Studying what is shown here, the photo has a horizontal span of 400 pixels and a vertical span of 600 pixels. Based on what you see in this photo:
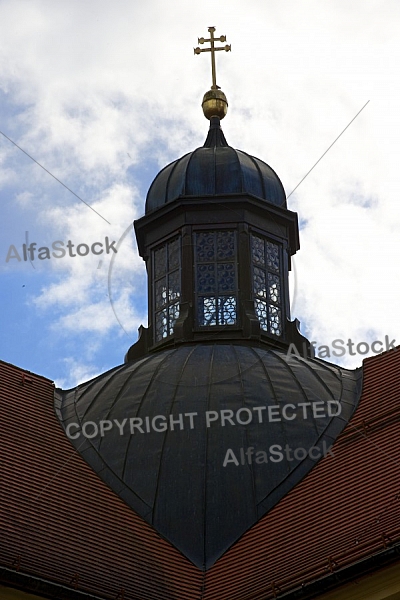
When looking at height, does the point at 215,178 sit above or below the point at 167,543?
above

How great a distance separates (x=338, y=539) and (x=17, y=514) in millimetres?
4640

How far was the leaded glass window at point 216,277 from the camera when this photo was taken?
31062 millimetres

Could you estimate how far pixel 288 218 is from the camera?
33406 millimetres

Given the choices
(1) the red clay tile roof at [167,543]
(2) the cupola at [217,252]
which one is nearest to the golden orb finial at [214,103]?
(2) the cupola at [217,252]

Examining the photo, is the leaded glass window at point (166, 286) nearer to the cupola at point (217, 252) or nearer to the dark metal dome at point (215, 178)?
the cupola at point (217, 252)

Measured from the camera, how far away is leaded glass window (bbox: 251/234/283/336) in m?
31.5

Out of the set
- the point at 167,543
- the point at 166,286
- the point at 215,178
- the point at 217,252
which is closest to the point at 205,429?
the point at 167,543

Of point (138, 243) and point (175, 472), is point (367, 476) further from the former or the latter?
point (138, 243)

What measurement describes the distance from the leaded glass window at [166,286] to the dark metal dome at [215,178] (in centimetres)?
104

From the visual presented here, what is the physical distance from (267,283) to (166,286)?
203 cm

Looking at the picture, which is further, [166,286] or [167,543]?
[166,286]

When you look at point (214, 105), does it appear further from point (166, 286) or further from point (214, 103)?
point (166, 286)

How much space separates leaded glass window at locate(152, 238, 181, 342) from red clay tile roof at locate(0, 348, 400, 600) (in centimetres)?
576

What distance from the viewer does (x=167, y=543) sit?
2405 cm
